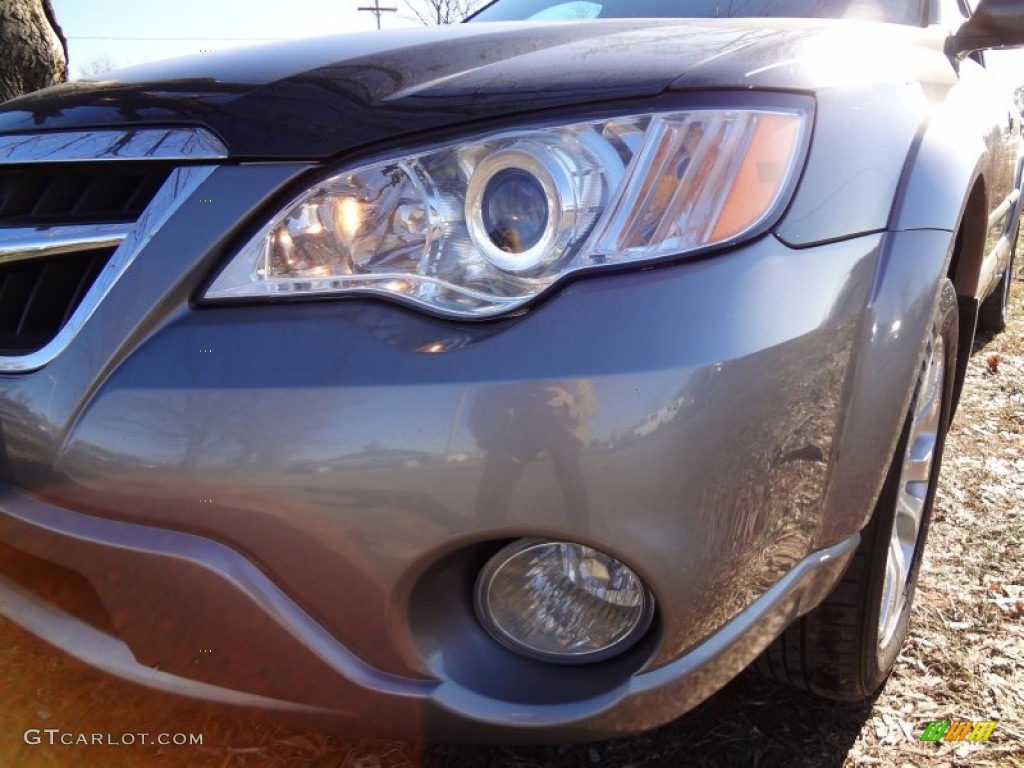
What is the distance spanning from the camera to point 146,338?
112cm

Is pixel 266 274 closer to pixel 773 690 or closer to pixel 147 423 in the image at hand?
pixel 147 423

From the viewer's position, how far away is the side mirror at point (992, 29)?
6.10 feet

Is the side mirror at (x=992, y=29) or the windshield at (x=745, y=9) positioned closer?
the side mirror at (x=992, y=29)

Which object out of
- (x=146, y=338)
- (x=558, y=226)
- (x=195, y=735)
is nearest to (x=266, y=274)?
(x=146, y=338)

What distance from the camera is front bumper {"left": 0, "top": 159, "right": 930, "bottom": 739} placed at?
1005mm

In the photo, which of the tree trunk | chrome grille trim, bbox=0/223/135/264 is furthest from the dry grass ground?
the tree trunk

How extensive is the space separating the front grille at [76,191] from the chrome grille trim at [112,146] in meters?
0.01

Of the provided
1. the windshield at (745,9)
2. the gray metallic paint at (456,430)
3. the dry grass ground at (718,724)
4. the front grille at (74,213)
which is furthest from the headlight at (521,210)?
the windshield at (745,9)

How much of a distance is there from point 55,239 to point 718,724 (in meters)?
1.42

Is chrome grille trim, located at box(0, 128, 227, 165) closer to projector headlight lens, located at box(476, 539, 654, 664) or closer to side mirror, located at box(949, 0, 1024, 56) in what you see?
projector headlight lens, located at box(476, 539, 654, 664)

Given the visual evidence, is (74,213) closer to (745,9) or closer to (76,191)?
(76,191)

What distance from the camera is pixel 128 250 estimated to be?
1175 mm

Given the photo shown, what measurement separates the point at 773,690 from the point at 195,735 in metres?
1.12

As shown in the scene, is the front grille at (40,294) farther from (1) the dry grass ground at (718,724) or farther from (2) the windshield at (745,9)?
(2) the windshield at (745,9)
